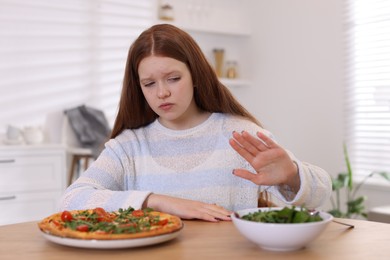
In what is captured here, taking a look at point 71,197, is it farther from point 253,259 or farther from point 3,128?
point 3,128

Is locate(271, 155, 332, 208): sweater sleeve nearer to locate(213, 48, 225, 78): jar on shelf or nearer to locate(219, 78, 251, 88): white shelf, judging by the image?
locate(219, 78, 251, 88): white shelf

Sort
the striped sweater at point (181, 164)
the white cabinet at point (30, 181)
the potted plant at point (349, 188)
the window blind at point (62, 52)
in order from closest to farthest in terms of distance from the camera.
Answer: the striped sweater at point (181, 164), the white cabinet at point (30, 181), the potted plant at point (349, 188), the window blind at point (62, 52)

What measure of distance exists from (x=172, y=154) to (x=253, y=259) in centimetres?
91

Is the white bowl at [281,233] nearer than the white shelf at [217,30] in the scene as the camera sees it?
Yes

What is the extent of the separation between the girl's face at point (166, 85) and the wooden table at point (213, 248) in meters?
0.51

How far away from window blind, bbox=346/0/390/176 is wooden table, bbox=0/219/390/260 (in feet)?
9.35

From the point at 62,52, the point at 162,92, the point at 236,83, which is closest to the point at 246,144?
the point at 162,92

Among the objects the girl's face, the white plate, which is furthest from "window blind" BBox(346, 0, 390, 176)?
the white plate

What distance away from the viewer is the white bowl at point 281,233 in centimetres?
116

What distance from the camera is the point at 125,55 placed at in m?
4.80

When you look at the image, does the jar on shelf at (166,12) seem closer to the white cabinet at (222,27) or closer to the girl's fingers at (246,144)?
the white cabinet at (222,27)

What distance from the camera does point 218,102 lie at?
2.07m

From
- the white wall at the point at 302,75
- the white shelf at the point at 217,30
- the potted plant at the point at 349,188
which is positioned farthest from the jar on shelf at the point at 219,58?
the potted plant at the point at 349,188

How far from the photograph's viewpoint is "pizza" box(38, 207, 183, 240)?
48.1 inches
